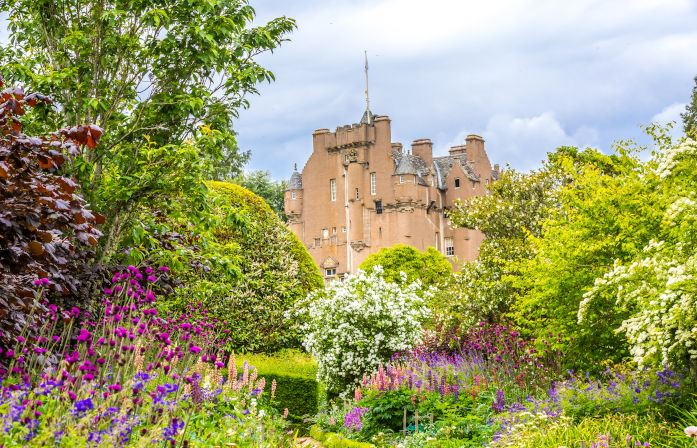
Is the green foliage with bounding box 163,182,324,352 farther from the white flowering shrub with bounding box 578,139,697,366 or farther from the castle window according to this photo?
the castle window

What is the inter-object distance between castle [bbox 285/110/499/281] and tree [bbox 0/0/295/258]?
33.8 meters

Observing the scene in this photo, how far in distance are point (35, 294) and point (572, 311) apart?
24.9ft

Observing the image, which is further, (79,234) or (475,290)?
(475,290)

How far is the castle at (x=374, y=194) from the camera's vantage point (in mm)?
43656

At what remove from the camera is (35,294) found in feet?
17.7

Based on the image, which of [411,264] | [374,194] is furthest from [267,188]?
[411,264]

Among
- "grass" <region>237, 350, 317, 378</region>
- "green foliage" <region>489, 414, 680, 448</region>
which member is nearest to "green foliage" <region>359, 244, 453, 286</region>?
"grass" <region>237, 350, 317, 378</region>

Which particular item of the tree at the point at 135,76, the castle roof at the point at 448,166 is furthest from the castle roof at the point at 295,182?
the tree at the point at 135,76

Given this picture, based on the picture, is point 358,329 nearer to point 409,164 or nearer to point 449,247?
point 409,164

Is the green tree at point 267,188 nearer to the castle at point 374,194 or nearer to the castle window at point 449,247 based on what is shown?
the castle at point 374,194

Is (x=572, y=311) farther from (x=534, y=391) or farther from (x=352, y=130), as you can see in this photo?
(x=352, y=130)

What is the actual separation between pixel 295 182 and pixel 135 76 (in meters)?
37.9

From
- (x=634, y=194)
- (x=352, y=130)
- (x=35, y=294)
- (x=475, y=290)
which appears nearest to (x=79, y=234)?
(x=35, y=294)

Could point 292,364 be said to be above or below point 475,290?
below
